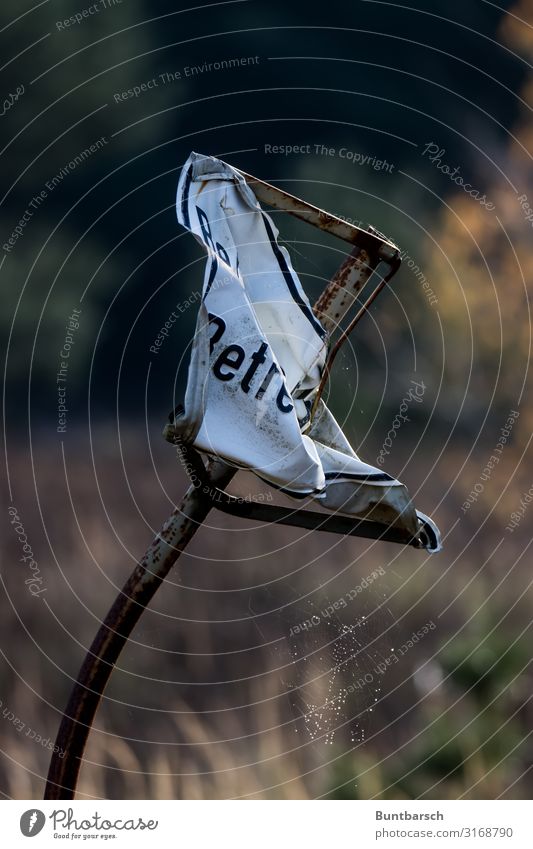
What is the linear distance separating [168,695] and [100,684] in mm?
2284

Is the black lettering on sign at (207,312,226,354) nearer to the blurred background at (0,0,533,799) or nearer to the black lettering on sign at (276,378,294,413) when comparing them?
the black lettering on sign at (276,378,294,413)

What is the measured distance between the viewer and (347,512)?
1496 mm

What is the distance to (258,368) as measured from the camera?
139 cm

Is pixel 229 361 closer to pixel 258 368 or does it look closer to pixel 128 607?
pixel 258 368

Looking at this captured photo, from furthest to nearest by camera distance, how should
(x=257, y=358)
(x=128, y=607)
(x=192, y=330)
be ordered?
(x=192, y=330) < (x=128, y=607) < (x=257, y=358)

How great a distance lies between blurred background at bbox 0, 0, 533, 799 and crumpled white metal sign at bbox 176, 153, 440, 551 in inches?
68.7

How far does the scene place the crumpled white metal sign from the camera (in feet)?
4.58

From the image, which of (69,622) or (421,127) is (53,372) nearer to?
(69,622)

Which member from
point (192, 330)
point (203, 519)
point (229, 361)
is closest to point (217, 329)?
point (229, 361)

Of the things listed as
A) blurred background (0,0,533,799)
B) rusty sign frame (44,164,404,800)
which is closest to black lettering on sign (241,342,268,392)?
rusty sign frame (44,164,404,800)

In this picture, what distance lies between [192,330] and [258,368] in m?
3.25

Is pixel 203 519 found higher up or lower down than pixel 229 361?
lower down

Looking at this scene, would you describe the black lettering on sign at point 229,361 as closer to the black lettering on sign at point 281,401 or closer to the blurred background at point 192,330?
the black lettering on sign at point 281,401

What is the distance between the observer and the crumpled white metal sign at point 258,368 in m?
1.40
